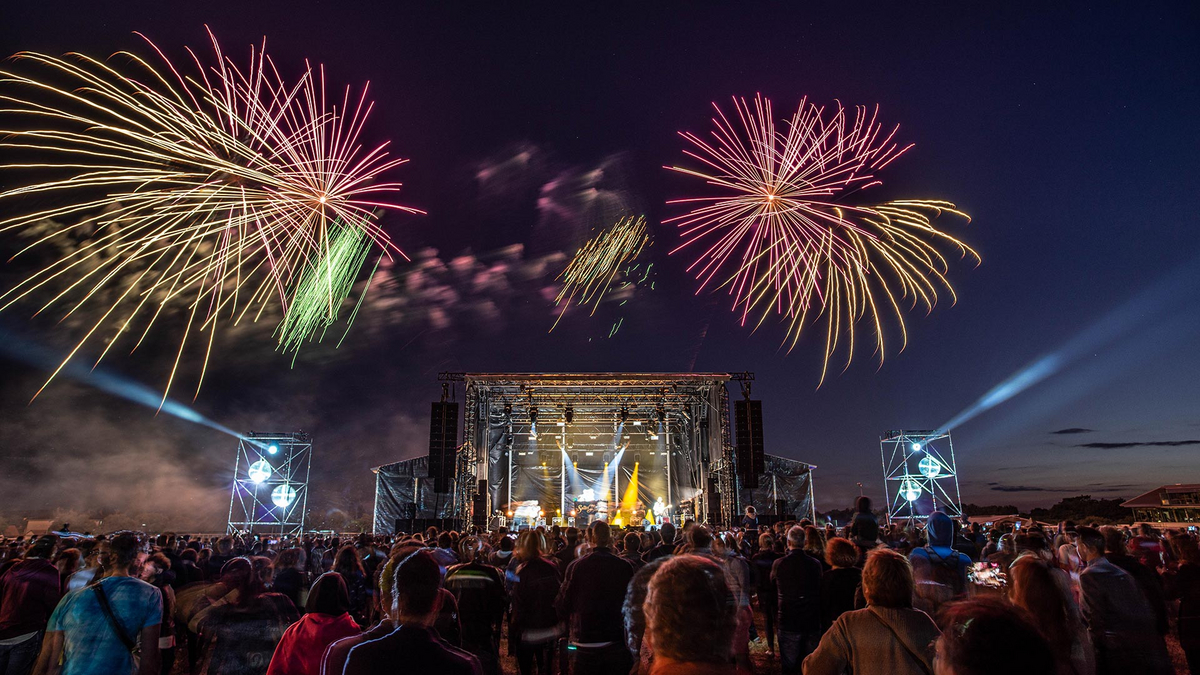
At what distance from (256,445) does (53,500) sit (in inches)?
508

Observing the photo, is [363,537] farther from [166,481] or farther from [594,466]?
[166,481]

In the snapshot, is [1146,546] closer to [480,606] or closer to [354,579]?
[480,606]

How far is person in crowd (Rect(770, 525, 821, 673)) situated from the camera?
5.77 metres

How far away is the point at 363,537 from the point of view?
970 cm

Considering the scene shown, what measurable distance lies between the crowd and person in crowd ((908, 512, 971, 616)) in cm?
1

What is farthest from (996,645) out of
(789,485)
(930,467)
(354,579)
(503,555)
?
(789,485)

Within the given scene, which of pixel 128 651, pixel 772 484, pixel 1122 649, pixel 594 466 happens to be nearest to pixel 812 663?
pixel 1122 649

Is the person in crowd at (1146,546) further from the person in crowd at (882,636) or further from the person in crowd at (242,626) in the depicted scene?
the person in crowd at (242,626)

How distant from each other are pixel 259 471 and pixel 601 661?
2420cm

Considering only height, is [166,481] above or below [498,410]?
below

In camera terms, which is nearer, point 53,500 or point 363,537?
point 363,537

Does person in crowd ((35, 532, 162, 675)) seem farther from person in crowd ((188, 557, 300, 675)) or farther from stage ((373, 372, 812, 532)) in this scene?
stage ((373, 372, 812, 532))

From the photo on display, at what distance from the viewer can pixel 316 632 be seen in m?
3.37

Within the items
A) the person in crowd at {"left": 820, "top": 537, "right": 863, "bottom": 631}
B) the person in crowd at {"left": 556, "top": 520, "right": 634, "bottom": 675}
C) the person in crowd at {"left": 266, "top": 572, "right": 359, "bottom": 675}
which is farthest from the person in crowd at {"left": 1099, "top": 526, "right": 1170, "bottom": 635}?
the person in crowd at {"left": 266, "top": 572, "right": 359, "bottom": 675}
